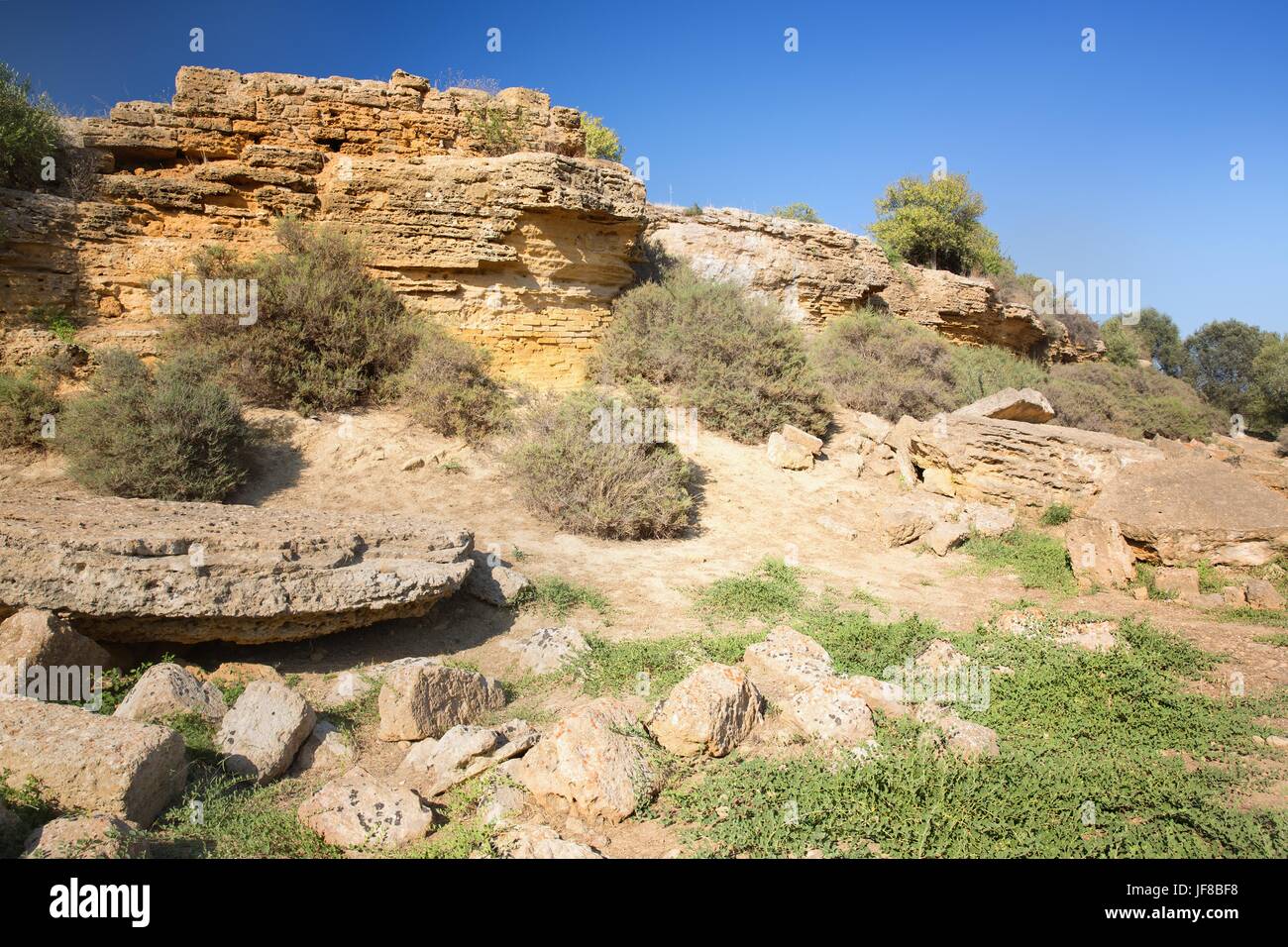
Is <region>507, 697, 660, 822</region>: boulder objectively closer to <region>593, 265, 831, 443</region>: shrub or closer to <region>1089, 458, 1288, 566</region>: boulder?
<region>1089, 458, 1288, 566</region>: boulder

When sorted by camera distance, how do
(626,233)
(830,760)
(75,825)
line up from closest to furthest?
(75,825) < (830,760) < (626,233)

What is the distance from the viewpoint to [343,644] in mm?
5543

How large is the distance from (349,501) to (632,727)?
5887 millimetres

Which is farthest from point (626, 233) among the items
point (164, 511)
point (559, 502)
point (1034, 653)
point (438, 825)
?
point (438, 825)

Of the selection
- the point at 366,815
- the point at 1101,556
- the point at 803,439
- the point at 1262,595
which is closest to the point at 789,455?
the point at 803,439

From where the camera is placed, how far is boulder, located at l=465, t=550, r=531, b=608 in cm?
639

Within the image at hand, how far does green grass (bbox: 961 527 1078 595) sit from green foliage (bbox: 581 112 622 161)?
625 inches

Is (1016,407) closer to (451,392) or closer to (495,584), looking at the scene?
(451,392)

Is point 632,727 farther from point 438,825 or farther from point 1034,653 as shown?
point 1034,653

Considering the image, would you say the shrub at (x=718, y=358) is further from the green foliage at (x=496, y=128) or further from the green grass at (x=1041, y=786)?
the green grass at (x=1041, y=786)

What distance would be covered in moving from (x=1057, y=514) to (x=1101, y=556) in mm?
2029

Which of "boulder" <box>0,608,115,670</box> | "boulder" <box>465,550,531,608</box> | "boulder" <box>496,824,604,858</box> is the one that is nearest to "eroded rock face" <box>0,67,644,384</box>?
"boulder" <box>465,550,531,608</box>

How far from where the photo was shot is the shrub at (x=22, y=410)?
331 inches

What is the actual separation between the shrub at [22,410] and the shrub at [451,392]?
14.2ft
